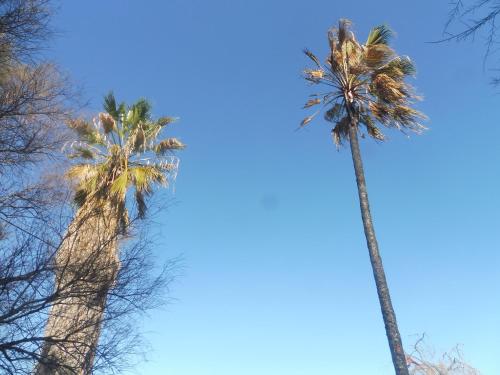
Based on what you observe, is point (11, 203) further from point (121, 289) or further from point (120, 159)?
point (120, 159)

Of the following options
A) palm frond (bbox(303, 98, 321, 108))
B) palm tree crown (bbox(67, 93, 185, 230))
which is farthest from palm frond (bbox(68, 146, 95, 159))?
palm frond (bbox(303, 98, 321, 108))

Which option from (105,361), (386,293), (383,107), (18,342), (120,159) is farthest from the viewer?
(120,159)

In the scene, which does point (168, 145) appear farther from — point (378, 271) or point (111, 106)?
point (378, 271)

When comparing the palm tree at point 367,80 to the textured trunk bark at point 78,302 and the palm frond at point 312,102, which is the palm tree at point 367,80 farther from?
the textured trunk bark at point 78,302

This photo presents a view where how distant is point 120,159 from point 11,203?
20.7 feet

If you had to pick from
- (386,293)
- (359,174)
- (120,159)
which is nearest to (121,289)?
(386,293)

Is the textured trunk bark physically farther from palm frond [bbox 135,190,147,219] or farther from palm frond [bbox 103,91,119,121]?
palm frond [bbox 103,91,119,121]

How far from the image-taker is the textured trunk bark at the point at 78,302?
5340 mm

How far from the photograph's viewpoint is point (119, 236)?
621cm

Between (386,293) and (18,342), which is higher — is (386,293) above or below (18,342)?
above

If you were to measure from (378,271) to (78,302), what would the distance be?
17.6 ft

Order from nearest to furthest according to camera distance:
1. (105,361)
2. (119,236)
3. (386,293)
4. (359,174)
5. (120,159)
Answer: (105,361) → (119,236) → (386,293) → (359,174) → (120,159)

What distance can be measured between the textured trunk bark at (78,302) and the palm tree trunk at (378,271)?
15.6ft

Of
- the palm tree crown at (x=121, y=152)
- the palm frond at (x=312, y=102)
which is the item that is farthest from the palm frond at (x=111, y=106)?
the palm frond at (x=312, y=102)
